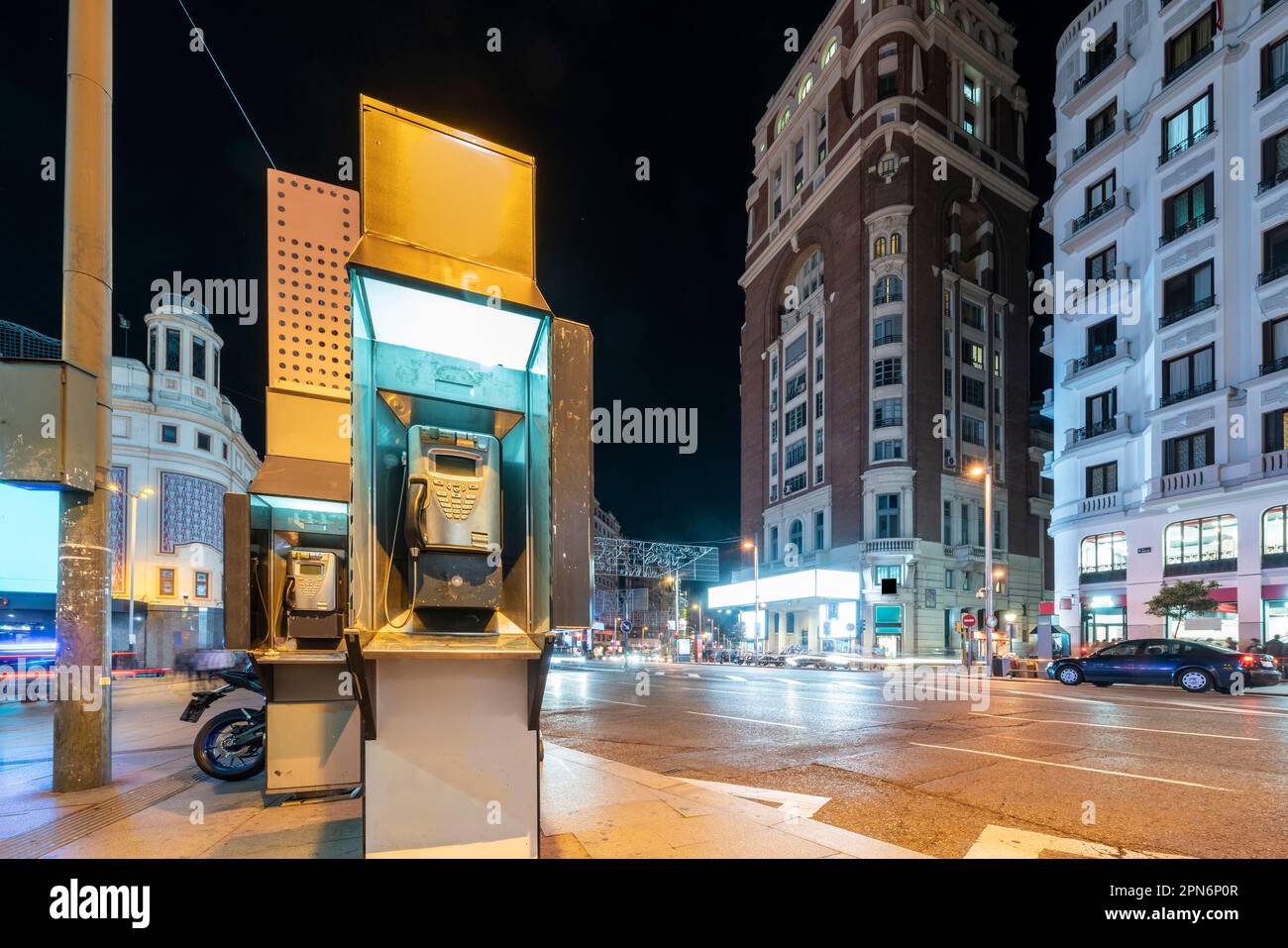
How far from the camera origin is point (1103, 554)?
109 ft

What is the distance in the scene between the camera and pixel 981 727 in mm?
11141

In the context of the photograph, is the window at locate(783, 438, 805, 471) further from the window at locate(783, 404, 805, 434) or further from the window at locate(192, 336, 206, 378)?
the window at locate(192, 336, 206, 378)

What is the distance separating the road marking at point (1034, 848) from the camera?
4738 mm

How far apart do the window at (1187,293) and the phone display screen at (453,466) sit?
3573cm

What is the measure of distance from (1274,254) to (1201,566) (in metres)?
12.7

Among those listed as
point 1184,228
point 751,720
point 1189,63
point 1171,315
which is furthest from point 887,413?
point 751,720

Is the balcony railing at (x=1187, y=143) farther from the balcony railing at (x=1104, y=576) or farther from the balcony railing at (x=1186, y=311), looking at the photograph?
the balcony railing at (x=1104, y=576)

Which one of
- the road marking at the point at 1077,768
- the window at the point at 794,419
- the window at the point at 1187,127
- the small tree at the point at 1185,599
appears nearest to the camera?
the road marking at the point at 1077,768

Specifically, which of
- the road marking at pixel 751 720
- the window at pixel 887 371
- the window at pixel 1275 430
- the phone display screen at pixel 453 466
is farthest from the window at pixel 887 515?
the phone display screen at pixel 453 466

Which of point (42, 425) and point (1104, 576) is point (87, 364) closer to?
point (42, 425)

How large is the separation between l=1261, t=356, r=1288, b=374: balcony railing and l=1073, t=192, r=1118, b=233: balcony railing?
11.0 meters

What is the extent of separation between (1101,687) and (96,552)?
967 inches
